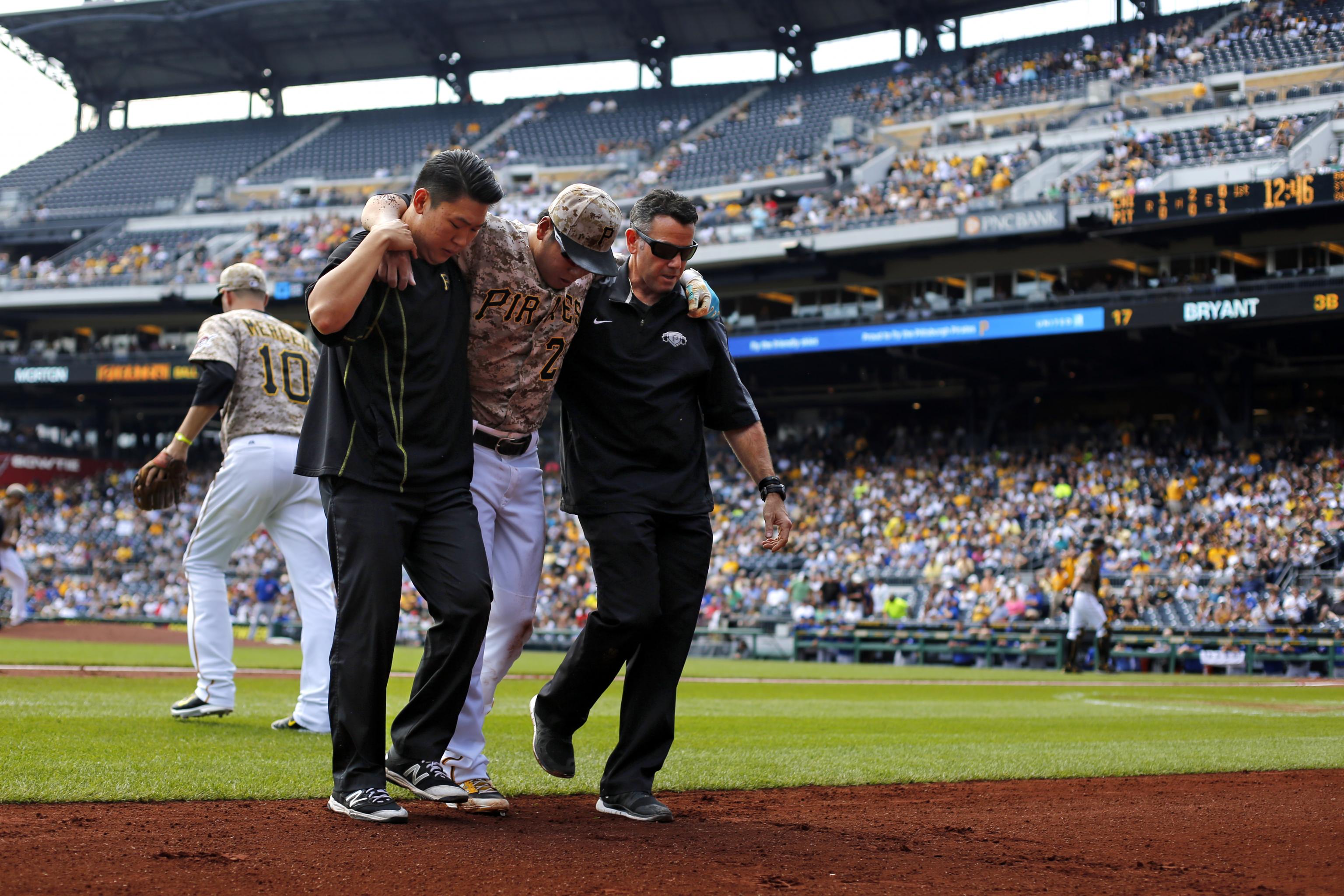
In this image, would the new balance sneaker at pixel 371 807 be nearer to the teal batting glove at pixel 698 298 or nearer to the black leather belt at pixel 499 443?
the black leather belt at pixel 499 443

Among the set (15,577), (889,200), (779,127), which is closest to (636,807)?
(15,577)

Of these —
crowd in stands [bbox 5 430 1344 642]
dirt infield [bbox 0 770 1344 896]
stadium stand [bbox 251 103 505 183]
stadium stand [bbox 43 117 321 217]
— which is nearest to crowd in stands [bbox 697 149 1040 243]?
crowd in stands [bbox 5 430 1344 642]

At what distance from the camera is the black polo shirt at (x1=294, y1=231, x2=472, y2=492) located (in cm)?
395

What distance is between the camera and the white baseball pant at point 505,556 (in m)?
4.36

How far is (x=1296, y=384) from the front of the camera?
2752 centimetres

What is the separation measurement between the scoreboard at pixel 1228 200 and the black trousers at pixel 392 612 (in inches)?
894

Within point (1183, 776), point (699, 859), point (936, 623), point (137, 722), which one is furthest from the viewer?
point (936, 623)

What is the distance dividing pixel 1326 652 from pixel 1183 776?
14.0 meters

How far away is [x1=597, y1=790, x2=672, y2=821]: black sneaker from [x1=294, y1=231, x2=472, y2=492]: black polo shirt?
3.86ft

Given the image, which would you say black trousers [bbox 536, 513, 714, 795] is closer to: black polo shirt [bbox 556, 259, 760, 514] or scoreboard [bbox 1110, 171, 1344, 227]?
black polo shirt [bbox 556, 259, 760, 514]

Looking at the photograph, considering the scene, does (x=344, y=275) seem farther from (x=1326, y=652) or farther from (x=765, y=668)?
(x=1326, y=652)

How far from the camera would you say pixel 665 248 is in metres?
4.24

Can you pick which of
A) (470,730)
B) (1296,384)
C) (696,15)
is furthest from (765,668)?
(696,15)

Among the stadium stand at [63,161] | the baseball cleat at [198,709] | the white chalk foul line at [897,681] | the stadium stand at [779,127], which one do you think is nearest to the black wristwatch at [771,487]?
the baseball cleat at [198,709]
